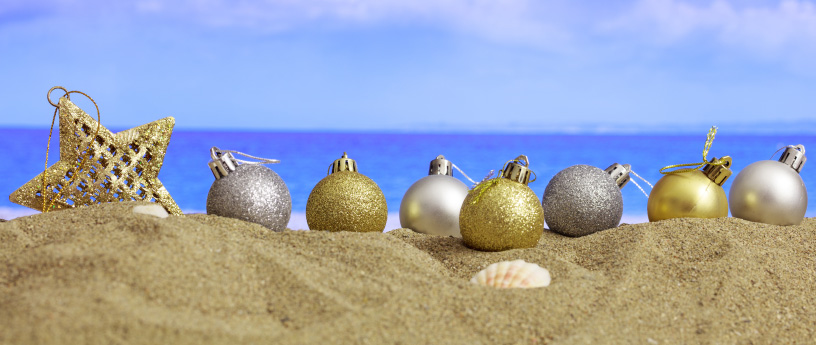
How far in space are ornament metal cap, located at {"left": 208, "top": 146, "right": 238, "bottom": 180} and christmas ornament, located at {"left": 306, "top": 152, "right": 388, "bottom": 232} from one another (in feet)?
1.73

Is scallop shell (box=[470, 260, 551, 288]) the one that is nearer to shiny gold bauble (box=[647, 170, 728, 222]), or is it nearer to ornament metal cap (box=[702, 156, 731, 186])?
shiny gold bauble (box=[647, 170, 728, 222])

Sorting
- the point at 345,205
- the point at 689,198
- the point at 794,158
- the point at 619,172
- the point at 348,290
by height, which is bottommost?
the point at 348,290

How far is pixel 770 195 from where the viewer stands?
434cm

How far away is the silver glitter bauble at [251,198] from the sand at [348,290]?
0.23 meters

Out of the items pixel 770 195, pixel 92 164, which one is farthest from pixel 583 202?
pixel 92 164

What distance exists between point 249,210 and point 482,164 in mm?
16636

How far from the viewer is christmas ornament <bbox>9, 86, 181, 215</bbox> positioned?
392 centimetres

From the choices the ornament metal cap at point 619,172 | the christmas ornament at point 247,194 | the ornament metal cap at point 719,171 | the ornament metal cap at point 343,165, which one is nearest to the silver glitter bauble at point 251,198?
the christmas ornament at point 247,194

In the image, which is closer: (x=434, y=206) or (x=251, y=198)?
(x=251, y=198)

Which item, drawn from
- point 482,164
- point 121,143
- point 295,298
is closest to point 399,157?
point 482,164

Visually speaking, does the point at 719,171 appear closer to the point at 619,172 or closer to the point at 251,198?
the point at 619,172

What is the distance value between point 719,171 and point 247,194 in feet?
10.2

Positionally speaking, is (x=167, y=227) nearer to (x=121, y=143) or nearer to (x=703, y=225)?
(x=121, y=143)

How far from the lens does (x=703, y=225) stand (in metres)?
3.90
